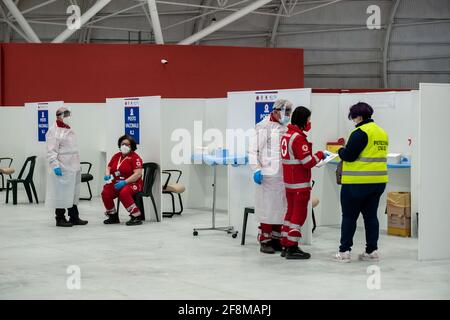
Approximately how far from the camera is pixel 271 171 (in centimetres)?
744

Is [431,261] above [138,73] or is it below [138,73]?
below

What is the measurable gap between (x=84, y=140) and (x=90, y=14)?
542 centimetres

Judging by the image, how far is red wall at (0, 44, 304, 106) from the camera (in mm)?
17172

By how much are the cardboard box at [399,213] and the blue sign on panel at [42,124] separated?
19.0 feet

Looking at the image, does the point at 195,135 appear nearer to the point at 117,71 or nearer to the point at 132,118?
the point at 132,118

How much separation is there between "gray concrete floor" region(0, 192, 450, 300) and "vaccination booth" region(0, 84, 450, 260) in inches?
17.0

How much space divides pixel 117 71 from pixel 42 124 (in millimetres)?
5582

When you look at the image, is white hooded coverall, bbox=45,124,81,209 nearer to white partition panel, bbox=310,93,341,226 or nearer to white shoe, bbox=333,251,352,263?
white partition panel, bbox=310,93,341,226

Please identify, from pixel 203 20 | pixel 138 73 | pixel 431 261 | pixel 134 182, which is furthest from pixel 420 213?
pixel 203 20

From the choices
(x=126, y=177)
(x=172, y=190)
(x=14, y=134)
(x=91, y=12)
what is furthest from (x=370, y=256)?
(x=91, y=12)

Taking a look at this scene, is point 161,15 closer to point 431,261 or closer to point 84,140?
point 84,140

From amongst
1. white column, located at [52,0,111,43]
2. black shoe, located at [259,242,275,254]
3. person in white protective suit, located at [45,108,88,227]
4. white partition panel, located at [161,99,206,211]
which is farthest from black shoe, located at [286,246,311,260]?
white column, located at [52,0,111,43]
